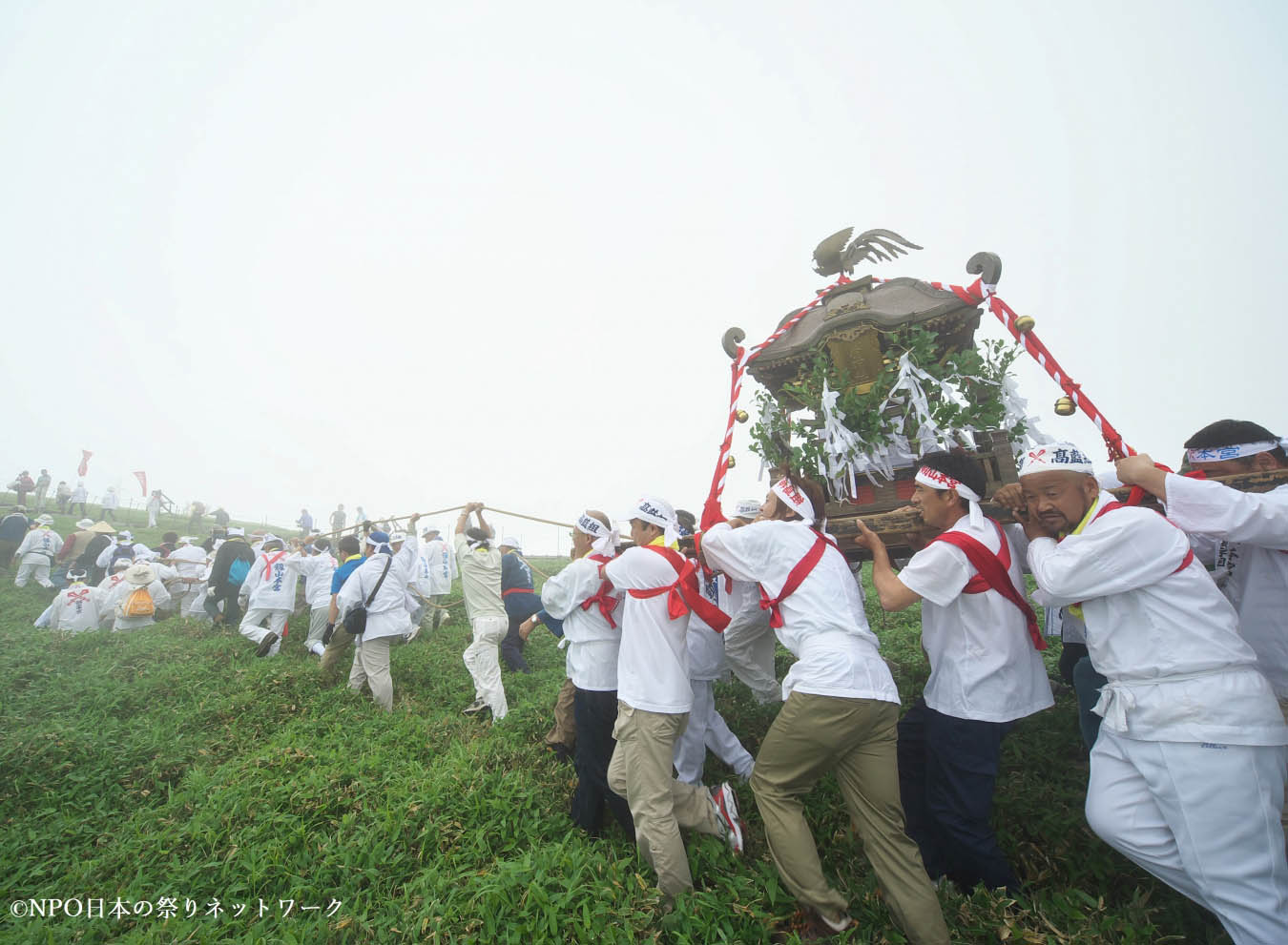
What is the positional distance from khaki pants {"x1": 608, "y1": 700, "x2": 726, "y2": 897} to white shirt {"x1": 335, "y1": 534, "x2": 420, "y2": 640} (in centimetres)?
457

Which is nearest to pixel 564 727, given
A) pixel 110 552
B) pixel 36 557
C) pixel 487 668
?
pixel 487 668

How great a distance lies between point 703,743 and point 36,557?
2127 cm

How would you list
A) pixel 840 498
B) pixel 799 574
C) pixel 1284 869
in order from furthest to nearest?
1. pixel 840 498
2. pixel 799 574
3. pixel 1284 869

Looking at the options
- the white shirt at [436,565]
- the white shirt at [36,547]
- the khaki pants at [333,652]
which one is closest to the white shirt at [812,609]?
the khaki pants at [333,652]

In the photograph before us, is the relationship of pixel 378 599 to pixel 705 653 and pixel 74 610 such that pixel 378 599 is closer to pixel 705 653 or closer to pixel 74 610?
pixel 705 653

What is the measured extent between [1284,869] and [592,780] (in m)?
3.63

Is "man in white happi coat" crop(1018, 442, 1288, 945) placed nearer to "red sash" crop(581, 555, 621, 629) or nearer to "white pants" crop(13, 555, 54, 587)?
"red sash" crop(581, 555, 621, 629)

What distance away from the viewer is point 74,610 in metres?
12.1

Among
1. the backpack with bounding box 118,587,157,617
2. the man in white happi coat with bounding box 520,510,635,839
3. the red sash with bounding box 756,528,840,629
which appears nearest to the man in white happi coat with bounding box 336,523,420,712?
the man in white happi coat with bounding box 520,510,635,839

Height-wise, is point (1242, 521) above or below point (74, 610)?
above

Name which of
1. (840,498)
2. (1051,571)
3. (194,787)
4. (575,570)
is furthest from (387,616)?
(1051,571)

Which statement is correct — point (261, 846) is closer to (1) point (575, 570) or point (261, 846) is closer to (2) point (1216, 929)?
(1) point (575, 570)

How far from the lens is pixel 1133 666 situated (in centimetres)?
241

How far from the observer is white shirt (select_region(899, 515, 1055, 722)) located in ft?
9.55
